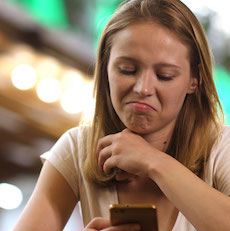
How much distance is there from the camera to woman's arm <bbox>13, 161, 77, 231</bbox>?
1287 millimetres

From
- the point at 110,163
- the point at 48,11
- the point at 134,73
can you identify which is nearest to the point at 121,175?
the point at 110,163

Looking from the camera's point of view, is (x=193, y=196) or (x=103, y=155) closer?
(x=193, y=196)

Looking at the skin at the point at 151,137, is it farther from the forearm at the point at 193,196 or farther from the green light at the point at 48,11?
the green light at the point at 48,11

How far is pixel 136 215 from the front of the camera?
3.05ft

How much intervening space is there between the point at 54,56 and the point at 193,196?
→ 3851 millimetres

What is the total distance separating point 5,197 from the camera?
5.60m

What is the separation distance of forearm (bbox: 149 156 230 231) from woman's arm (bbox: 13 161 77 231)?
1.15 ft

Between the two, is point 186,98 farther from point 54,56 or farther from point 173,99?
point 54,56

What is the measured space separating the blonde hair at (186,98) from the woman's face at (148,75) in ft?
0.13

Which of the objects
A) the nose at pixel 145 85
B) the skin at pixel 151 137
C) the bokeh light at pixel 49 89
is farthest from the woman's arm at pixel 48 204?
the bokeh light at pixel 49 89

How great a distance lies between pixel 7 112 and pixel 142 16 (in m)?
4.10

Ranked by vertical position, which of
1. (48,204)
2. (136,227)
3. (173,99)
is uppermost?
(173,99)

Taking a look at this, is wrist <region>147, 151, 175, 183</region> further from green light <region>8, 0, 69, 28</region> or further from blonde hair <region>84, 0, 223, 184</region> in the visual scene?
green light <region>8, 0, 69, 28</region>

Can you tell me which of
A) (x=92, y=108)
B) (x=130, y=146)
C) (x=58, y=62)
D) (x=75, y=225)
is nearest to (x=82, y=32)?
(x=58, y=62)
